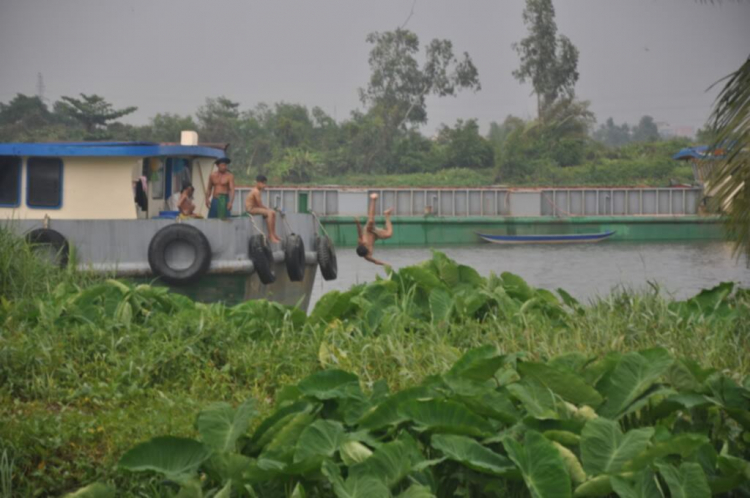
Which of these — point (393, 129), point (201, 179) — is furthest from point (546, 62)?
point (201, 179)

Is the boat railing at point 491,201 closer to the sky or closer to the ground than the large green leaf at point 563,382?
closer to the sky

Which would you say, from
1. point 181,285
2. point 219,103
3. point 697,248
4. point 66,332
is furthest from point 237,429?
point 219,103

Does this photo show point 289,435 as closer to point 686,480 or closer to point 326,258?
point 686,480

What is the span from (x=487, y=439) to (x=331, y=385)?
2.44 ft

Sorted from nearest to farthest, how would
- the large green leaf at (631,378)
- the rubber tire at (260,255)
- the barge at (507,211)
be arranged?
Answer: 1. the large green leaf at (631,378)
2. the rubber tire at (260,255)
3. the barge at (507,211)

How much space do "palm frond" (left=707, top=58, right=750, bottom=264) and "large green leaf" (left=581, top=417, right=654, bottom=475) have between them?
3.04 m

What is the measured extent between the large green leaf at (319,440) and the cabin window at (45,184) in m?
8.71

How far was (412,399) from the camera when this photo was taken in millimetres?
3557

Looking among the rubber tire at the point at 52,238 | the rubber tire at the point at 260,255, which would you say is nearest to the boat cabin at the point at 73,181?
the rubber tire at the point at 52,238

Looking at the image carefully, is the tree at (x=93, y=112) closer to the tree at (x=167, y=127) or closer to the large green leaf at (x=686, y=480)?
the tree at (x=167, y=127)

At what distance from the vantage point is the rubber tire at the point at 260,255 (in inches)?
430

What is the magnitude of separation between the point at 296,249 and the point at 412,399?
27.6 ft

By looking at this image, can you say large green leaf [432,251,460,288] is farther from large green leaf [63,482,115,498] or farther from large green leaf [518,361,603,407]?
large green leaf [63,482,115,498]

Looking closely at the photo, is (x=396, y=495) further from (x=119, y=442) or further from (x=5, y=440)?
(x=5, y=440)
